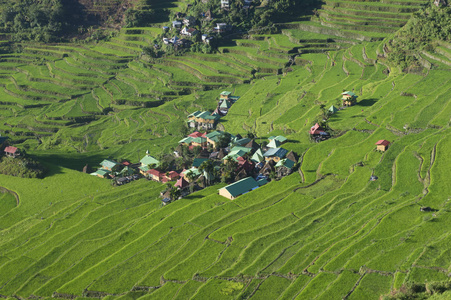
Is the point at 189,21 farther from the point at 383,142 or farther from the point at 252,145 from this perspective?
the point at 383,142

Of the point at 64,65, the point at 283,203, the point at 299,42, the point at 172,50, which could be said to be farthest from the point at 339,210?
the point at 64,65

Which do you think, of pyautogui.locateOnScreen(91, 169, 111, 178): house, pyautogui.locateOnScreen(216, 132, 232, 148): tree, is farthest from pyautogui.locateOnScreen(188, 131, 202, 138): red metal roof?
pyautogui.locateOnScreen(91, 169, 111, 178): house

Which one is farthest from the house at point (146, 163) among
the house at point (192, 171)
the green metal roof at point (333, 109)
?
the green metal roof at point (333, 109)

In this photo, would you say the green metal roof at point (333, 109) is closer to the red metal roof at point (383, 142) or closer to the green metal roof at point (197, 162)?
the red metal roof at point (383, 142)

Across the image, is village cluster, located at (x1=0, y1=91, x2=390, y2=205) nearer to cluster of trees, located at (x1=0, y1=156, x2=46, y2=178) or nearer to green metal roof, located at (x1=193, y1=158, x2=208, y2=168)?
green metal roof, located at (x1=193, y1=158, x2=208, y2=168)

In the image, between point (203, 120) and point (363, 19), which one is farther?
point (363, 19)

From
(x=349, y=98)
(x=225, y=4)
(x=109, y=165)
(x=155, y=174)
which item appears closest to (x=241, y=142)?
(x=155, y=174)

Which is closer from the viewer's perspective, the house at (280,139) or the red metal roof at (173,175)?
the red metal roof at (173,175)
